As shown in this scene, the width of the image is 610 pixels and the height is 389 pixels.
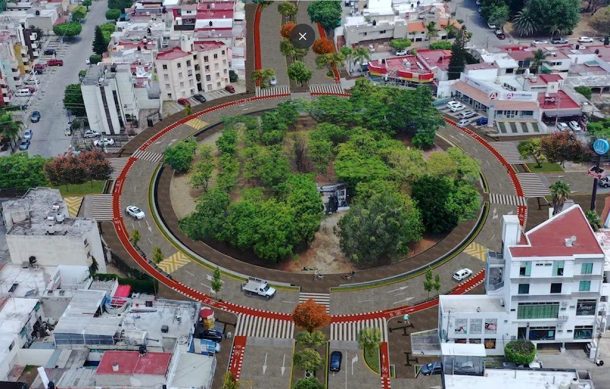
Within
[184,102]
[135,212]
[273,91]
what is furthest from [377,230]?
[184,102]

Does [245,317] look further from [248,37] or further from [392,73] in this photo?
[248,37]

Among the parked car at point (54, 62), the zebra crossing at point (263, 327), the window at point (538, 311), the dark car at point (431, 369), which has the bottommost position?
the zebra crossing at point (263, 327)

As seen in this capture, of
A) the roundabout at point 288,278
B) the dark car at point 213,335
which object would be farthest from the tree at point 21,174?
the dark car at point 213,335

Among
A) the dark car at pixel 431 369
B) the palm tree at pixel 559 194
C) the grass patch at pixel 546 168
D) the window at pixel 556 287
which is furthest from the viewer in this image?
the grass patch at pixel 546 168

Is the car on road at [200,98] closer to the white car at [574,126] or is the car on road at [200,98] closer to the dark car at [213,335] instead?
the white car at [574,126]

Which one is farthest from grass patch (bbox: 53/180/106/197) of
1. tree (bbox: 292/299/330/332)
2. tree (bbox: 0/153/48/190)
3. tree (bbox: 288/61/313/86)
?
tree (bbox: 288/61/313/86)

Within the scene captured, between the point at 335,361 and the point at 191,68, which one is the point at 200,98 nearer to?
the point at 191,68
